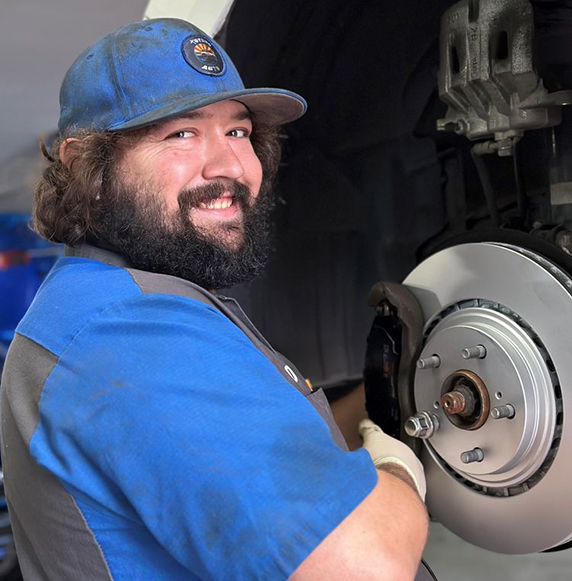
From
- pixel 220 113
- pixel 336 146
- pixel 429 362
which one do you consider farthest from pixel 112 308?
pixel 336 146

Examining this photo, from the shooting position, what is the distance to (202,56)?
0.83 meters

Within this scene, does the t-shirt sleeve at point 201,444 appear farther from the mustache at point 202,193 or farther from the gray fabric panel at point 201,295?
the mustache at point 202,193

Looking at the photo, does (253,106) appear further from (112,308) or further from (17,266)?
(17,266)

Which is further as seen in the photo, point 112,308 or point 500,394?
point 500,394

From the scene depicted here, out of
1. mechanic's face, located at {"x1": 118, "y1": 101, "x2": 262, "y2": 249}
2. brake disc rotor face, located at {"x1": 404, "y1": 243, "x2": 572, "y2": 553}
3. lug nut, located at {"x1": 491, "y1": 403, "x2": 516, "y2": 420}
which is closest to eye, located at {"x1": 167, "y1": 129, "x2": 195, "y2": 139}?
mechanic's face, located at {"x1": 118, "y1": 101, "x2": 262, "y2": 249}

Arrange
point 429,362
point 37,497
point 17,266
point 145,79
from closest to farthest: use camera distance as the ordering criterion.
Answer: point 37,497, point 145,79, point 429,362, point 17,266

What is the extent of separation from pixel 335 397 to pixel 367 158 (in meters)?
0.41

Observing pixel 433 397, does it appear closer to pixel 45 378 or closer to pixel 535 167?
pixel 535 167

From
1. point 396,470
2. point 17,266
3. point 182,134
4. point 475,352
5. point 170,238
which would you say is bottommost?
point 17,266

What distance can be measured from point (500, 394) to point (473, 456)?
0.29 feet

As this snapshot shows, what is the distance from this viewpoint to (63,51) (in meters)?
1.25

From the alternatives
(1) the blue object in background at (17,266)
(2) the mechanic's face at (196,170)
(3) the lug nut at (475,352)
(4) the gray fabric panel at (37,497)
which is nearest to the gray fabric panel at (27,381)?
(4) the gray fabric panel at (37,497)

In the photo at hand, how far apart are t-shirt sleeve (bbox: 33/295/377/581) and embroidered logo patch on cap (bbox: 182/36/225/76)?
1.13 ft

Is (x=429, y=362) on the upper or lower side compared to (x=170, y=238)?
lower
